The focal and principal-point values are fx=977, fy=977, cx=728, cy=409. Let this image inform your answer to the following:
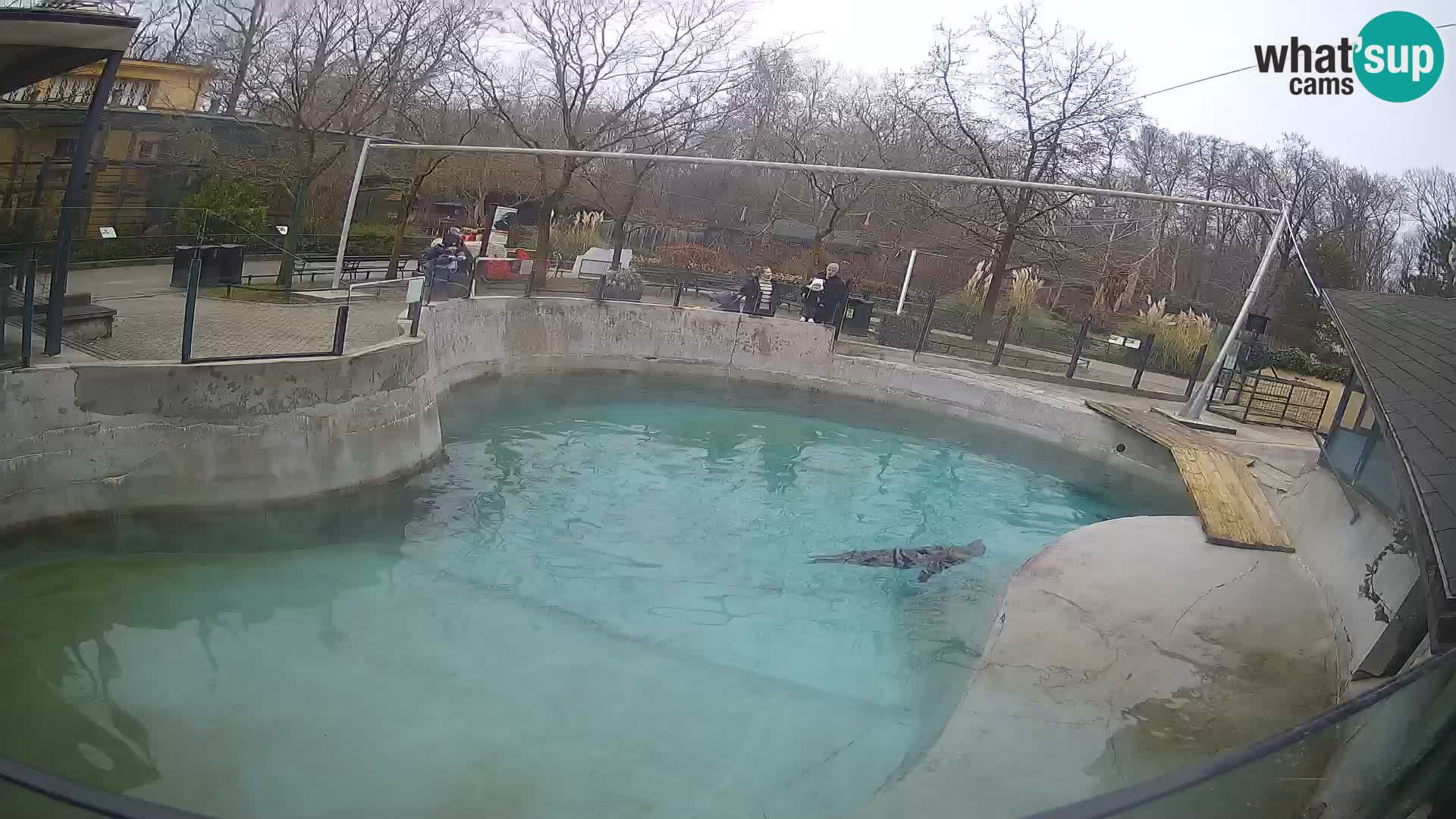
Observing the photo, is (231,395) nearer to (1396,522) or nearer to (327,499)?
(327,499)

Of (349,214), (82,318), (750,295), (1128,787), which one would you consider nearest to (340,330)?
(82,318)

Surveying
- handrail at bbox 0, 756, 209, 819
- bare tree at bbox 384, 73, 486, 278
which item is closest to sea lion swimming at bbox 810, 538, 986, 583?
handrail at bbox 0, 756, 209, 819

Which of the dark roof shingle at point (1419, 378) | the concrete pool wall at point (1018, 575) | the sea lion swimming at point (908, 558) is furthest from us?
the sea lion swimming at point (908, 558)

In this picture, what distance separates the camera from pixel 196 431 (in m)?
8.50

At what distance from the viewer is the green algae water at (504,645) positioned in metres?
5.56

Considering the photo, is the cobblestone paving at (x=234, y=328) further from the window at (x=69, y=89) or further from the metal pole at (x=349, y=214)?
the window at (x=69, y=89)

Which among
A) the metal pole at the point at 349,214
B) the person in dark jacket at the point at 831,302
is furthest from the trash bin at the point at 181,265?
the person in dark jacket at the point at 831,302

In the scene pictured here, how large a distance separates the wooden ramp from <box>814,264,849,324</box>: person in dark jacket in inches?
235

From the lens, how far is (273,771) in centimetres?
543

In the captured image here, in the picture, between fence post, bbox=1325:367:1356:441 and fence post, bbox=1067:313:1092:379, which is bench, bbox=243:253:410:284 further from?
fence post, bbox=1067:313:1092:379

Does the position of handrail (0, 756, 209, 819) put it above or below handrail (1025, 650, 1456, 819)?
below

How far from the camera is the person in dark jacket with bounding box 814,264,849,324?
18.3 meters

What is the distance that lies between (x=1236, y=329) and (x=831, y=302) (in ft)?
22.5

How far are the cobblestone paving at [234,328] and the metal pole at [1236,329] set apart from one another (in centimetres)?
1150
